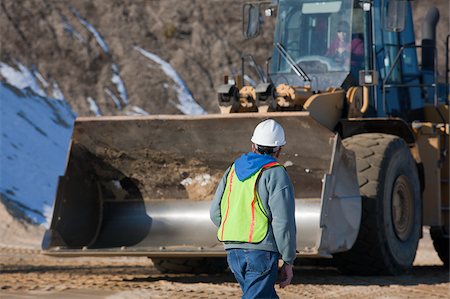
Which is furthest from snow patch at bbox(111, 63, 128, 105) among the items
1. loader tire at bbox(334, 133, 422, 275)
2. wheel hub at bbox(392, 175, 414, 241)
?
loader tire at bbox(334, 133, 422, 275)

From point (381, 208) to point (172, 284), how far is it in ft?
7.53

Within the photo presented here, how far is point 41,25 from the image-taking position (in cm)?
2959

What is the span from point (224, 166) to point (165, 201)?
32.6 inches

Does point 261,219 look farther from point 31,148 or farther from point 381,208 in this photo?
point 31,148

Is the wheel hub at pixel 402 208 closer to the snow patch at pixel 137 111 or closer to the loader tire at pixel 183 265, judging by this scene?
the loader tire at pixel 183 265

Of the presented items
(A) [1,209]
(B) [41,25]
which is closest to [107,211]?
(A) [1,209]

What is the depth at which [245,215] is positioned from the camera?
5836 mm

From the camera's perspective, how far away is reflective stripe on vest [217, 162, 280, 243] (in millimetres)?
5770

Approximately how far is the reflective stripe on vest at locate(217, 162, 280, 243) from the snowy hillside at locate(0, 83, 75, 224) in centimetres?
1364

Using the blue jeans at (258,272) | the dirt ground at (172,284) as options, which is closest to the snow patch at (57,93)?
the dirt ground at (172,284)

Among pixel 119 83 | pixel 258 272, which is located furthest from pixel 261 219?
pixel 119 83

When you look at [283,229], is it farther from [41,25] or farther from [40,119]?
[41,25]

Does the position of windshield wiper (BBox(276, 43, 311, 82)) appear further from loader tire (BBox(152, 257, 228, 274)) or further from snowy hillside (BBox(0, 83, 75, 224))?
snowy hillside (BBox(0, 83, 75, 224))

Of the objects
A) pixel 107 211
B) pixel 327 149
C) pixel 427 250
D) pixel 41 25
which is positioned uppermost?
pixel 41 25
